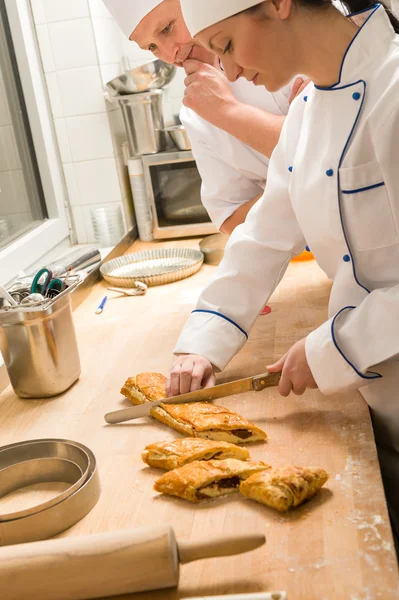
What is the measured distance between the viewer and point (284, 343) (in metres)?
1.58

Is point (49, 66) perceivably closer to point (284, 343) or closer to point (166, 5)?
point (166, 5)

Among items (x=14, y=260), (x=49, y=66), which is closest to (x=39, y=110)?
(x=49, y=66)

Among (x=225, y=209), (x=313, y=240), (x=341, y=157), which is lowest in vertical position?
(x=225, y=209)

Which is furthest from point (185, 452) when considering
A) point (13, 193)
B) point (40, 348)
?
point (13, 193)

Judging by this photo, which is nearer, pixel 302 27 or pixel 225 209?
pixel 302 27

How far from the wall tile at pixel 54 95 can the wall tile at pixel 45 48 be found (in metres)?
0.03

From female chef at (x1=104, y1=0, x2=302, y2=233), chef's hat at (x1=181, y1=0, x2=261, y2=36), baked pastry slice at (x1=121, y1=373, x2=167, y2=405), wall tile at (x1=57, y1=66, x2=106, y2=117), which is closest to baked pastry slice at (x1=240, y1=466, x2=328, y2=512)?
baked pastry slice at (x1=121, y1=373, x2=167, y2=405)

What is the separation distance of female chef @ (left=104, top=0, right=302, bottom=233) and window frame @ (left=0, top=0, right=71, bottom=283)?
0.71m

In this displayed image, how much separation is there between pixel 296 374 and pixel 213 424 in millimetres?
177

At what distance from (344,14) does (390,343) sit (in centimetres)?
57

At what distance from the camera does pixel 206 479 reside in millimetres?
973

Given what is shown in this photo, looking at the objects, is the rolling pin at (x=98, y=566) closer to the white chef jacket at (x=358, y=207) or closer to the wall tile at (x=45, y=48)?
the white chef jacket at (x=358, y=207)

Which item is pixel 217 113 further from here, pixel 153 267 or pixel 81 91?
pixel 81 91

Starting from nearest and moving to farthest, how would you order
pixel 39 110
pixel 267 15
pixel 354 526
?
pixel 354 526, pixel 267 15, pixel 39 110
